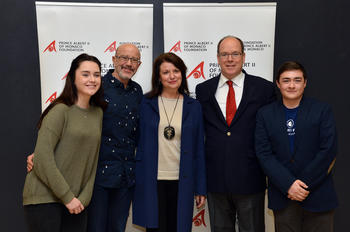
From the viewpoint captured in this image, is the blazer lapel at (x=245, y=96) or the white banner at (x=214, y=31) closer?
the blazer lapel at (x=245, y=96)

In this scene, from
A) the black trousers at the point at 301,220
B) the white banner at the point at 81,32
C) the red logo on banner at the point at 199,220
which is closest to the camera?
the black trousers at the point at 301,220

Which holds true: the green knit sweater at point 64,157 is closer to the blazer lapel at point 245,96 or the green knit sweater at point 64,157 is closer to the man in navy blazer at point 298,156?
the blazer lapel at point 245,96

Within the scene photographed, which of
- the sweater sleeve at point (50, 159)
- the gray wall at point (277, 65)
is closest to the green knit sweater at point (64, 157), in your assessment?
the sweater sleeve at point (50, 159)

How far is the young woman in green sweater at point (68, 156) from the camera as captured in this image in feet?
6.27

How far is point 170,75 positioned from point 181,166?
0.70 meters

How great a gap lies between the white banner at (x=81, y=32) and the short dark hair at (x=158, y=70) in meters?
0.87

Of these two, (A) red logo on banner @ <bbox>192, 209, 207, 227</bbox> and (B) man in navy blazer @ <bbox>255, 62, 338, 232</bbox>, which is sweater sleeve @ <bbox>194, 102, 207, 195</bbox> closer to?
(B) man in navy blazer @ <bbox>255, 62, 338, 232</bbox>

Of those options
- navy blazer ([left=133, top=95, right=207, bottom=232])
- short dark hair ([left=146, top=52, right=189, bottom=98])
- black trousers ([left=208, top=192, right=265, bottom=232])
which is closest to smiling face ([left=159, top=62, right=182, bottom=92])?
short dark hair ([left=146, top=52, right=189, bottom=98])

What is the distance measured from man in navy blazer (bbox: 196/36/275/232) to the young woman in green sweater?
89 cm

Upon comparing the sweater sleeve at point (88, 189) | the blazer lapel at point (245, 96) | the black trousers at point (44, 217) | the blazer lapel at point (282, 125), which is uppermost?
the blazer lapel at point (245, 96)

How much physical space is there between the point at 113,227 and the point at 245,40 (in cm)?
221

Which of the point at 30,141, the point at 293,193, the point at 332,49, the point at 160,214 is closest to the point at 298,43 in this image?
the point at 332,49

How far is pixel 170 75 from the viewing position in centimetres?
236

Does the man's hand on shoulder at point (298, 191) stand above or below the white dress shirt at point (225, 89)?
below
